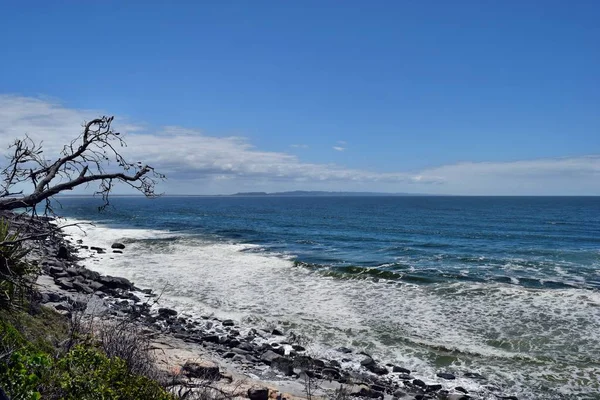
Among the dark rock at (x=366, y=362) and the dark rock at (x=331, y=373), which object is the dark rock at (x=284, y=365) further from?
the dark rock at (x=366, y=362)

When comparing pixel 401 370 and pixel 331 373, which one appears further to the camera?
pixel 401 370

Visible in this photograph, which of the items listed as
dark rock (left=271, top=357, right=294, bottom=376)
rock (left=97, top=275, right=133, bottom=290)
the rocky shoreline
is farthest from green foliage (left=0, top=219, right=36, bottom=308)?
rock (left=97, top=275, right=133, bottom=290)

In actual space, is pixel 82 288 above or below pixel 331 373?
above

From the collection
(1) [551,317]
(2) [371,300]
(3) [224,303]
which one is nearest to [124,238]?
(3) [224,303]

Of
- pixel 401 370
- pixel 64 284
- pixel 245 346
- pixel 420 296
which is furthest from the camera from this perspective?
pixel 420 296

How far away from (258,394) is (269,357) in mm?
3980

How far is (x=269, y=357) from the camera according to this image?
40.8 ft

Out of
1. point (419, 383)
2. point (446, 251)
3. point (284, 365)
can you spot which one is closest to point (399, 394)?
point (419, 383)

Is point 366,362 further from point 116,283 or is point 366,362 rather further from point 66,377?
point 116,283

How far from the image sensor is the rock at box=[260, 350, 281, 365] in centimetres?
1230

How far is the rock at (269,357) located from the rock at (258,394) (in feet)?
12.1

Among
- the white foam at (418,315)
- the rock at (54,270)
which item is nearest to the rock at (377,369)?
the white foam at (418,315)

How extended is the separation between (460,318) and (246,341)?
8153mm

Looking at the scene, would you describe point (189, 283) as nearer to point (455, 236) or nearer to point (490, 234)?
point (455, 236)
